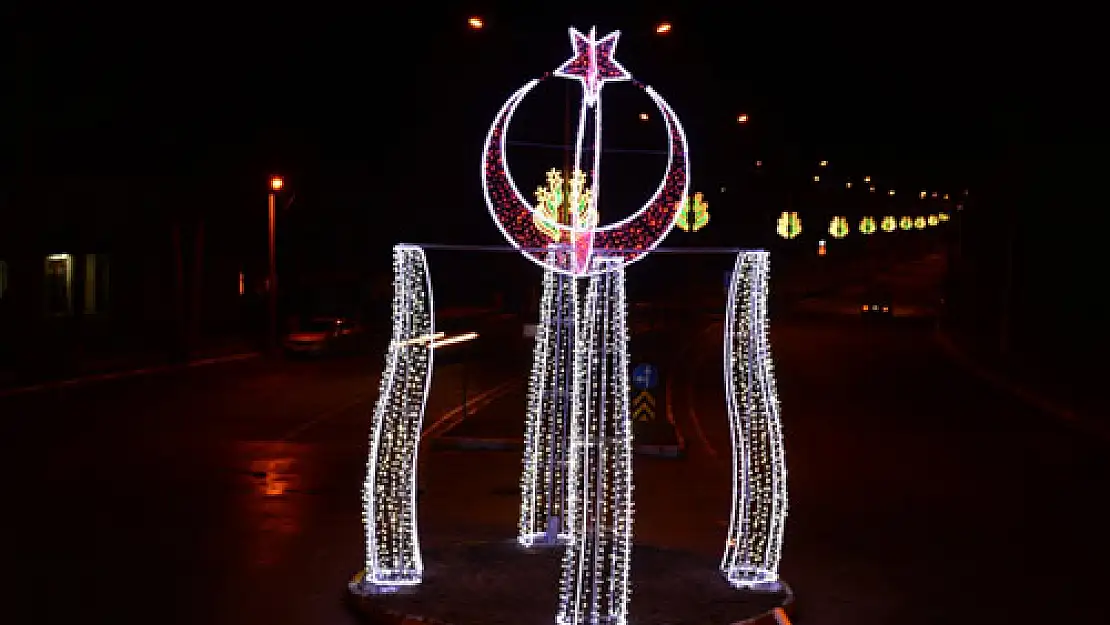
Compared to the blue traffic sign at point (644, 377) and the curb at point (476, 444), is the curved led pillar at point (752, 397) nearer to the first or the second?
the curb at point (476, 444)

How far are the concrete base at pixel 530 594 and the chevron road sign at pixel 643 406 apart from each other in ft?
28.9

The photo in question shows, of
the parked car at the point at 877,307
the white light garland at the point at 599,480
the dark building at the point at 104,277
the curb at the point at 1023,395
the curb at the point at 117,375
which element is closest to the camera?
the white light garland at the point at 599,480

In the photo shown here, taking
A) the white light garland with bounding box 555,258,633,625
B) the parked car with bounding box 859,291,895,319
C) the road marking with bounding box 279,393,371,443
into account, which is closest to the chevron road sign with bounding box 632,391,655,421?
the road marking with bounding box 279,393,371,443

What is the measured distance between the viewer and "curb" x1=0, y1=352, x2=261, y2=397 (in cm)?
2936

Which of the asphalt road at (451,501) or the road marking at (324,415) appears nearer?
the asphalt road at (451,501)

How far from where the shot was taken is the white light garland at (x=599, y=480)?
1020 centimetres

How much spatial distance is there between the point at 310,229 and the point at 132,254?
48.9 ft

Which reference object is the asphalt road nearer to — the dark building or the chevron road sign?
the chevron road sign

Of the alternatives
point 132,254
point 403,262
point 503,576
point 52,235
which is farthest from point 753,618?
point 132,254

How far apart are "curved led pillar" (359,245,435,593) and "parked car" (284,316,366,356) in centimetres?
2832

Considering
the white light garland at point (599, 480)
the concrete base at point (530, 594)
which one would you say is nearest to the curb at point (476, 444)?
the concrete base at point (530, 594)

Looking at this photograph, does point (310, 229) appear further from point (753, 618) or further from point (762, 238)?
point (753, 618)

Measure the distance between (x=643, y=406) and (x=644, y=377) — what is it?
0.48 m

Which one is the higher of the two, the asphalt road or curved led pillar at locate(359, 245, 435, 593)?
curved led pillar at locate(359, 245, 435, 593)
